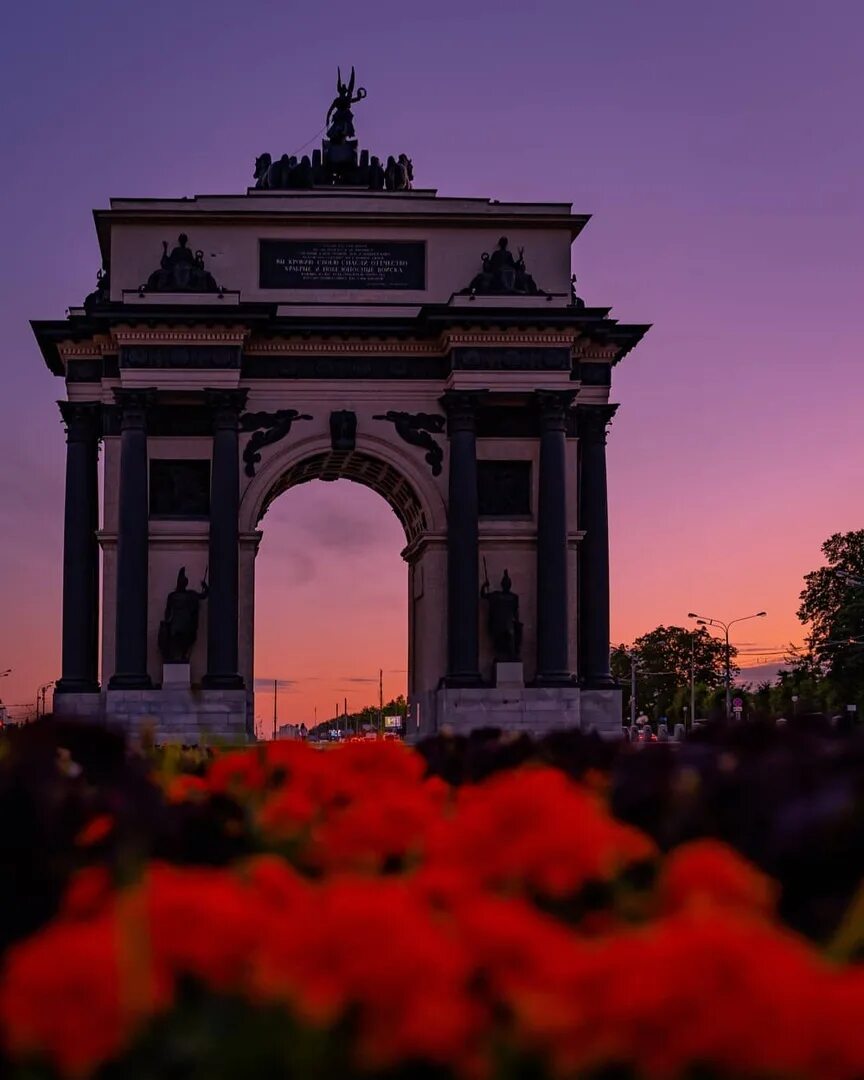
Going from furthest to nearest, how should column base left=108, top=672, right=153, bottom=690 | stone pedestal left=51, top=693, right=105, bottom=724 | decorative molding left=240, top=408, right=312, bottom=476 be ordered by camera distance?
1. decorative molding left=240, top=408, right=312, bottom=476
2. stone pedestal left=51, top=693, right=105, bottom=724
3. column base left=108, top=672, right=153, bottom=690

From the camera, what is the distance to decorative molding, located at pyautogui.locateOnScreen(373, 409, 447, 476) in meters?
51.7

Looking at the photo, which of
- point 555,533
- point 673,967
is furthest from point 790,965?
point 555,533

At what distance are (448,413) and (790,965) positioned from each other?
4856cm

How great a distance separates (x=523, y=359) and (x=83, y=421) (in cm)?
1464

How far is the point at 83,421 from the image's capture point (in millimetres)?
52781

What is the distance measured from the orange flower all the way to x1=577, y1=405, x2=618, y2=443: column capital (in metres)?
51.2

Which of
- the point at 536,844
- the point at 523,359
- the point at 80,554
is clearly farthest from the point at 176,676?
the point at 536,844

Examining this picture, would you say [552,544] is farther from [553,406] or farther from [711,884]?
[711,884]

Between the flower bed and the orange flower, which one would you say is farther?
the orange flower

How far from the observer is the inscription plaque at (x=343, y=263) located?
52.5 meters

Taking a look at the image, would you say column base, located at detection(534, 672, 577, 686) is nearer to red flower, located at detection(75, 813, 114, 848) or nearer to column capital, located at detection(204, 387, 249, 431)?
column capital, located at detection(204, 387, 249, 431)

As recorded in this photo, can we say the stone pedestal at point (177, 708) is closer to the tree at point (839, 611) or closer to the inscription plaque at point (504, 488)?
the inscription plaque at point (504, 488)

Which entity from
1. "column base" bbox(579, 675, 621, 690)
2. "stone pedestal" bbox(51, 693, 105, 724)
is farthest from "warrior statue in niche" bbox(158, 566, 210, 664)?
"column base" bbox(579, 675, 621, 690)

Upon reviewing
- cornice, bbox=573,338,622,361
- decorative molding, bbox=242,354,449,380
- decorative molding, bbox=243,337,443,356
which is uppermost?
cornice, bbox=573,338,622,361
